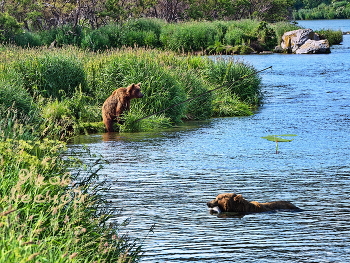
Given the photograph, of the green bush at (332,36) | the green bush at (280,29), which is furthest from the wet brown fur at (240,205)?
the green bush at (332,36)

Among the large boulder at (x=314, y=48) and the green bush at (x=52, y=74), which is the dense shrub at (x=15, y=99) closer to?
the green bush at (x=52, y=74)

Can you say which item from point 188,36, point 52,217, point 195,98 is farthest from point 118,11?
point 52,217

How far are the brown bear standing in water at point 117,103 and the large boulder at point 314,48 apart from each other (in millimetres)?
34378

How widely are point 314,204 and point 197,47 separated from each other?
131 feet

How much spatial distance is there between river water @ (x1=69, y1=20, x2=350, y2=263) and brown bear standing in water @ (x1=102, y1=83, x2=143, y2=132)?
28.7 inches

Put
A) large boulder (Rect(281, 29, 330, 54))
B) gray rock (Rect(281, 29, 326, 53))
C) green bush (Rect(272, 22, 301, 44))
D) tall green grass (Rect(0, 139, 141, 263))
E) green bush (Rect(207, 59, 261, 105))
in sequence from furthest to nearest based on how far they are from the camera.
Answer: green bush (Rect(272, 22, 301, 44)) → gray rock (Rect(281, 29, 326, 53)) → large boulder (Rect(281, 29, 330, 54)) → green bush (Rect(207, 59, 261, 105)) → tall green grass (Rect(0, 139, 141, 263))

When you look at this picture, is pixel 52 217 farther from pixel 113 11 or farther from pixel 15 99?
pixel 113 11

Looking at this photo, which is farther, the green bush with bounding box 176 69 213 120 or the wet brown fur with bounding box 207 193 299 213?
the green bush with bounding box 176 69 213 120

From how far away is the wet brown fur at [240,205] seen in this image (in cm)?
982

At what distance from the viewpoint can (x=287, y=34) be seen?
5347 cm

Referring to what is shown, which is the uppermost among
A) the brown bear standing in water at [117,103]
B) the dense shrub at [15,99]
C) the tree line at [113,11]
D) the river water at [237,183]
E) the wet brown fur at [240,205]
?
the tree line at [113,11]

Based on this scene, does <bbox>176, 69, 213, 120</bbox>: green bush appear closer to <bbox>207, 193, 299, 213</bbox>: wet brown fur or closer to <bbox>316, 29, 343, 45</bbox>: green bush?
<bbox>207, 193, 299, 213</bbox>: wet brown fur

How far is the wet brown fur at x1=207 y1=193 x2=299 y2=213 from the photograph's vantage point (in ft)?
32.2

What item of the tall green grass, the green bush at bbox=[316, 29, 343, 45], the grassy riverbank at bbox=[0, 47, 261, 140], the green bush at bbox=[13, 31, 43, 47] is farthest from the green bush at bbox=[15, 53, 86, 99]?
the green bush at bbox=[316, 29, 343, 45]
